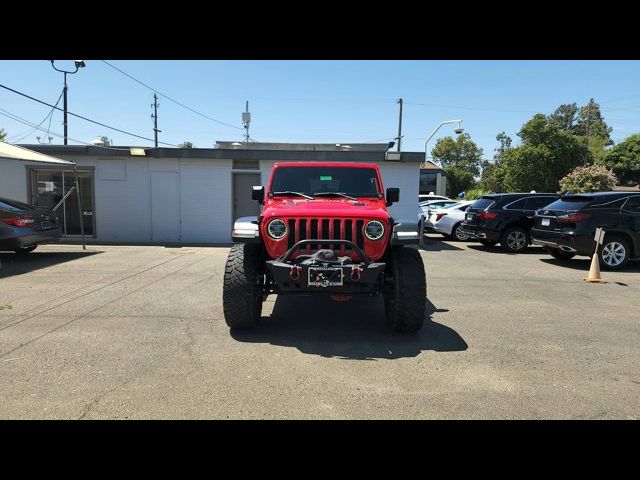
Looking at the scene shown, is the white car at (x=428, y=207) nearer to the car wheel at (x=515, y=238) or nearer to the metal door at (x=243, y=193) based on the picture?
the car wheel at (x=515, y=238)

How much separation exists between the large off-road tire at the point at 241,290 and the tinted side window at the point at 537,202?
34.2ft

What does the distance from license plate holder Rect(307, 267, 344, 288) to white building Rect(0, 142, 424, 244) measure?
1071 cm

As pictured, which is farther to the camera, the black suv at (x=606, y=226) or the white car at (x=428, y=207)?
the white car at (x=428, y=207)

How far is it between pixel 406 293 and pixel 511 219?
9.24 m

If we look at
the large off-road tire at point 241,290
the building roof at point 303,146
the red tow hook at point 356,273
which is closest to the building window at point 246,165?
the building roof at point 303,146

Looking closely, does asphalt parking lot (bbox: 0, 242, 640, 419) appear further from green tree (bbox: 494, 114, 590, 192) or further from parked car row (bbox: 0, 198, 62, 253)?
green tree (bbox: 494, 114, 590, 192)

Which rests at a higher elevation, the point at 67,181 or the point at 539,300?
the point at 67,181

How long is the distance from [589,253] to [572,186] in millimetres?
26681

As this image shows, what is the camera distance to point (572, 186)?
32.6m

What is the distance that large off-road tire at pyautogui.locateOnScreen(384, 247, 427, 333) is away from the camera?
4.82m

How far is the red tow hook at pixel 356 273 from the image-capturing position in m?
4.61
